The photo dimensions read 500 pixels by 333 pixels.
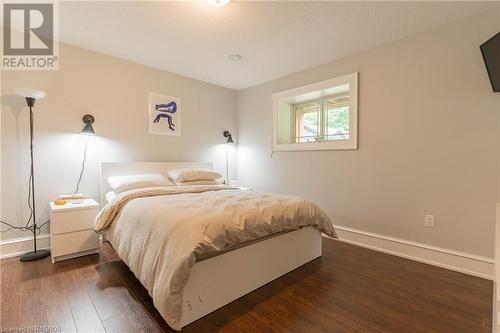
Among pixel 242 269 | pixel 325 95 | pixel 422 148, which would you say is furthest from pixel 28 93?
pixel 422 148

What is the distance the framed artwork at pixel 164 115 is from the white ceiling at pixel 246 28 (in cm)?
54

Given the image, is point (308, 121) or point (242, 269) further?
point (308, 121)

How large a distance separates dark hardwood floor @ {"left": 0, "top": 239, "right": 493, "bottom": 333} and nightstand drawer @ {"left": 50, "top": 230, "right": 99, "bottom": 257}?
0.13 metres

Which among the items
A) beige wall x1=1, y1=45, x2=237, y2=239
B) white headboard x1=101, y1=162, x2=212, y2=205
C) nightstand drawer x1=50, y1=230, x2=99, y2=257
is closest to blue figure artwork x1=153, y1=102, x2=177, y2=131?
beige wall x1=1, y1=45, x2=237, y2=239

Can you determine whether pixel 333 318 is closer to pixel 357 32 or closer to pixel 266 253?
pixel 266 253

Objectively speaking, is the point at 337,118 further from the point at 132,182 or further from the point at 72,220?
the point at 72,220

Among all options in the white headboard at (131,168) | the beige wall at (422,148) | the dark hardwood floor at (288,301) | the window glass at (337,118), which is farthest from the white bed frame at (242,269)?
the white headboard at (131,168)

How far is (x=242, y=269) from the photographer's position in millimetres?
1815

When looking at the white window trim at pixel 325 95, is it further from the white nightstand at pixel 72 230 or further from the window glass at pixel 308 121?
the white nightstand at pixel 72 230

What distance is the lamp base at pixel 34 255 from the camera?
239cm

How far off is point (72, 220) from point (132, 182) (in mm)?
683

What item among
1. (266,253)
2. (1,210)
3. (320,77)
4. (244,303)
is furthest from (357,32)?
(1,210)

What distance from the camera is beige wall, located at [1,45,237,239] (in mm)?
2531

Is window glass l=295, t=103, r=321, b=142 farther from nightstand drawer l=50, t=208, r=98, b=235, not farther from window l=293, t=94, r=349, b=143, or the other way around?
nightstand drawer l=50, t=208, r=98, b=235
